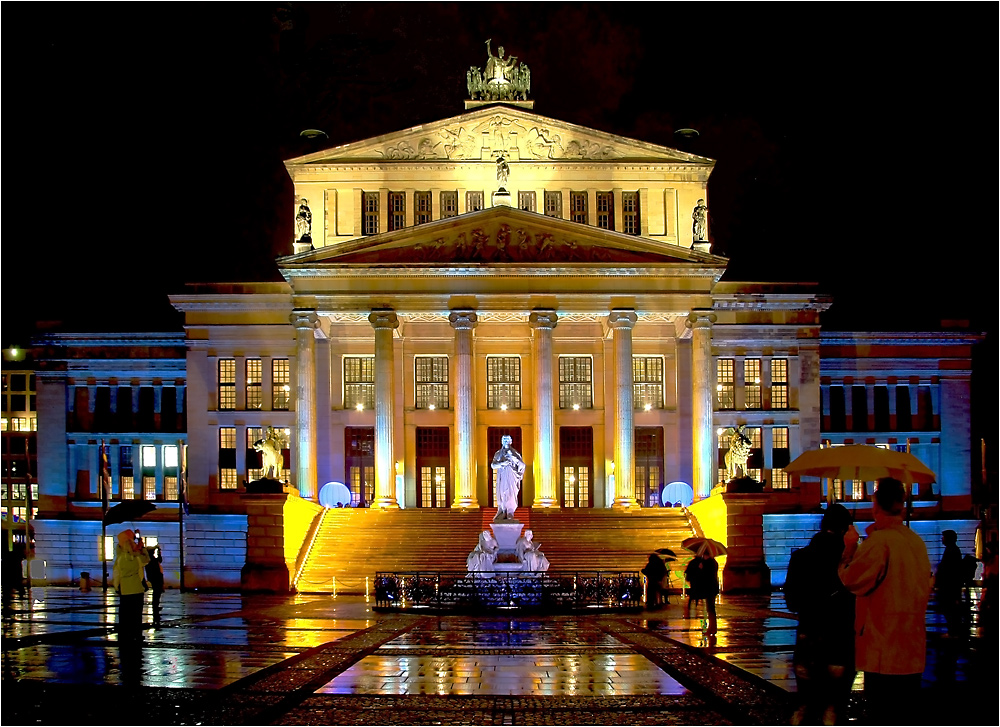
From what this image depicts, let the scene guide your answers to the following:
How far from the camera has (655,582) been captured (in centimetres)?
3453

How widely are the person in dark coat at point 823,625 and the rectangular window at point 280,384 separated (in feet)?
152

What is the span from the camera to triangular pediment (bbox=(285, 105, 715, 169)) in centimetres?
5853

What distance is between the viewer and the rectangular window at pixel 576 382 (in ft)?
197

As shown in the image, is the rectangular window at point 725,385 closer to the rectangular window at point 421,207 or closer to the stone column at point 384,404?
the rectangular window at point 421,207

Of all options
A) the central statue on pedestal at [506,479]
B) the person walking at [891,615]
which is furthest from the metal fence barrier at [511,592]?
the person walking at [891,615]

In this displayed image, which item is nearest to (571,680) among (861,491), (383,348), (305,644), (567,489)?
(305,644)

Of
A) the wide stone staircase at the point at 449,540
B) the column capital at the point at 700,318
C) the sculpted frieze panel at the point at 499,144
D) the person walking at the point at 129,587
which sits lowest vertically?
the wide stone staircase at the point at 449,540

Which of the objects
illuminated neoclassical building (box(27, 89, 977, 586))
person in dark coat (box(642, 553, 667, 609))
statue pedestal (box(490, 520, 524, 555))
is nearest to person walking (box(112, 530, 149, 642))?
person in dark coat (box(642, 553, 667, 609))

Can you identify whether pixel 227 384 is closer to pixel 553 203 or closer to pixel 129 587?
pixel 553 203

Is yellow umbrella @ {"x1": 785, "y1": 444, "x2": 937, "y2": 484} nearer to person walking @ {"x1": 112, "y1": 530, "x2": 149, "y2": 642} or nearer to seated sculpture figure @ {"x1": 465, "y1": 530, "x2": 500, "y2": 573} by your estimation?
person walking @ {"x1": 112, "y1": 530, "x2": 149, "y2": 642}

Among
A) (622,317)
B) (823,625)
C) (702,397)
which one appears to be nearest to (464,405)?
(622,317)

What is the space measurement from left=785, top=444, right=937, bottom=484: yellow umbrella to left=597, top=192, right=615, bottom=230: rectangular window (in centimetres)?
4090

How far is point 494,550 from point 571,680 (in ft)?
65.3

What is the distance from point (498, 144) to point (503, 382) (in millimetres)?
12231
